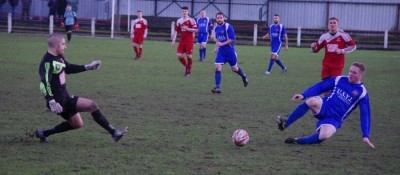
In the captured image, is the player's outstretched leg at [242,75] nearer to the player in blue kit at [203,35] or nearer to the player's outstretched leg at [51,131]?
the player's outstretched leg at [51,131]

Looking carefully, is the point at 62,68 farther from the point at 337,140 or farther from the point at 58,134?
the point at 337,140

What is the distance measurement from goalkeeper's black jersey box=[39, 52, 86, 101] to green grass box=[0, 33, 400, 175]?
0.77 m

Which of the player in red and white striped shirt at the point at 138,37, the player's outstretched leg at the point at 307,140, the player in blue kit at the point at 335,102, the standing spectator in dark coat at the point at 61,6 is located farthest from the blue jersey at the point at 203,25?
the standing spectator in dark coat at the point at 61,6

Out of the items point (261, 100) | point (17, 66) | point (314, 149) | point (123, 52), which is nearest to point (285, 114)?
point (261, 100)

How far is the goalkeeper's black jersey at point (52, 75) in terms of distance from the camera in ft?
28.0

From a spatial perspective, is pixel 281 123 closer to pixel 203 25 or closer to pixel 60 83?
Result: pixel 60 83

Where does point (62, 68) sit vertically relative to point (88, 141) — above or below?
above

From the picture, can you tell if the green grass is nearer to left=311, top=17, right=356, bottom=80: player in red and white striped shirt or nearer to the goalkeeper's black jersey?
the goalkeeper's black jersey

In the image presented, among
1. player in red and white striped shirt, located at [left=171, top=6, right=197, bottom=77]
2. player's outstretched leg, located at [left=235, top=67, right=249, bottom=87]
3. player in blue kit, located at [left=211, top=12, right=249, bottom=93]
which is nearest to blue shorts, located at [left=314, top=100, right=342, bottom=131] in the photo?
player in blue kit, located at [left=211, top=12, right=249, bottom=93]

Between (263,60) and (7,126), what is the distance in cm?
1866

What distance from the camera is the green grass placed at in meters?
7.84

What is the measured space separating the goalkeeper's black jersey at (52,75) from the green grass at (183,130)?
2.52ft

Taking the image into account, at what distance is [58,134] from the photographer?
9.81 meters

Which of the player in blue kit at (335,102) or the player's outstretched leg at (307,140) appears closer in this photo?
the player in blue kit at (335,102)
